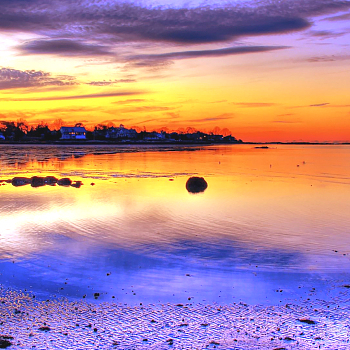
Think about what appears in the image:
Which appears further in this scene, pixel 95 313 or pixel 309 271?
pixel 309 271

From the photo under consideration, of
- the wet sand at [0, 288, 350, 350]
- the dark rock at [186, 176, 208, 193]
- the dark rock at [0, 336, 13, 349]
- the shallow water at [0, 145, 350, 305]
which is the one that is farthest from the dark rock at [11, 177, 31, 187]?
the dark rock at [0, 336, 13, 349]

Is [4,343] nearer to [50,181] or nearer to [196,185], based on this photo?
[196,185]

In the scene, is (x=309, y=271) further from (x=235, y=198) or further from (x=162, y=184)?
(x=162, y=184)

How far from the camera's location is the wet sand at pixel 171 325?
18.6 feet

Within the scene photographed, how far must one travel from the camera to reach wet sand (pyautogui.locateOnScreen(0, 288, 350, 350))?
566 cm

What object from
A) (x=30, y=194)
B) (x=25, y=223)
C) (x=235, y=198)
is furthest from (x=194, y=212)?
(x=30, y=194)

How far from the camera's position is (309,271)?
8.85 metres

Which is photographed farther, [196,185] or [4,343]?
[196,185]

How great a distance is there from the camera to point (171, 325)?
6203 mm

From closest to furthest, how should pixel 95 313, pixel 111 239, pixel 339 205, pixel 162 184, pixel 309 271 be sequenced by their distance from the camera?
pixel 95 313 < pixel 309 271 < pixel 111 239 < pixel 339 205 < pixel 162 184

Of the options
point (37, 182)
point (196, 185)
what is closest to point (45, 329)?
point (196, 185)

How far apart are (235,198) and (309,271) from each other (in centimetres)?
1241

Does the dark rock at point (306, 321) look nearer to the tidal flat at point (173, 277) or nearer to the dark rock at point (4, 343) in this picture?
the tidal flat at point (173, 277)

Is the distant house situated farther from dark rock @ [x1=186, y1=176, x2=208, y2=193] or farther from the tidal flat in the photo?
the tidal flat
